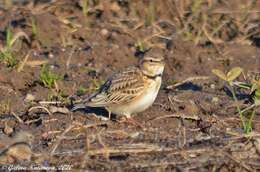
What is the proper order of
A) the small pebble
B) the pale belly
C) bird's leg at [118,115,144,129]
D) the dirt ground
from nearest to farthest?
the dirt ground < bird's leg at [118,115,144,129] < the pale belly < the small pebble

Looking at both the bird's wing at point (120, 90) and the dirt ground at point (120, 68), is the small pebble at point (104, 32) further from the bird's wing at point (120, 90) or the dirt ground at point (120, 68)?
the bird's wing at point (120, 90)

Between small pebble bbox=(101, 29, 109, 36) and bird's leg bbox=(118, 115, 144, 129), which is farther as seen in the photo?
small pebble bbox=(101, 29, 109, 36)

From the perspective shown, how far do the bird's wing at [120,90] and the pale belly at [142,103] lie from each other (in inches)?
2.8

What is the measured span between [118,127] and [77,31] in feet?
11.8

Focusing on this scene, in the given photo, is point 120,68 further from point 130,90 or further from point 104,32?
point 130,90

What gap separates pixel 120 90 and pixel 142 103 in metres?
0.39

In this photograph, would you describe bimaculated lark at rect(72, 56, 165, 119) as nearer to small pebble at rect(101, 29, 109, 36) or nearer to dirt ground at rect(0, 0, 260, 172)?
dirt ground at rect(0, 0, 260, 172)

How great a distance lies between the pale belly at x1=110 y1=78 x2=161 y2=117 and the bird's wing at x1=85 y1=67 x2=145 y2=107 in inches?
2.8

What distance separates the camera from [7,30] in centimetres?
1135

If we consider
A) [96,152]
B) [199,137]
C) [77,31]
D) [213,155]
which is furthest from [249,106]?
[77,31]

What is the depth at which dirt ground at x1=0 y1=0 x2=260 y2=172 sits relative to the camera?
23.5 feet

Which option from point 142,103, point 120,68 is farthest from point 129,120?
point 120,68

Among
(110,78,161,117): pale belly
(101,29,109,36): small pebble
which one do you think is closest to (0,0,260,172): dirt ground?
(101,29,109,36): small pebble

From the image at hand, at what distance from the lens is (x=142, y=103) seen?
28.2 feet
